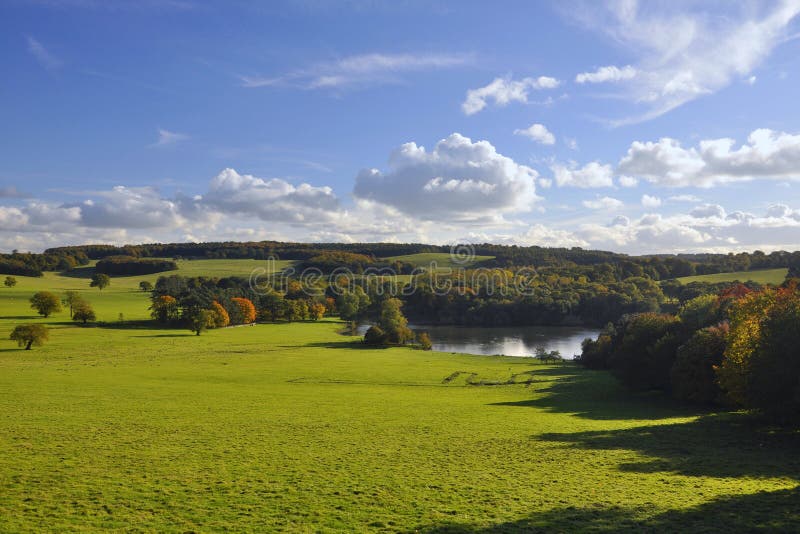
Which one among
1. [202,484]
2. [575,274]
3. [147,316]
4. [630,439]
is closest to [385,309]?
[147,316]

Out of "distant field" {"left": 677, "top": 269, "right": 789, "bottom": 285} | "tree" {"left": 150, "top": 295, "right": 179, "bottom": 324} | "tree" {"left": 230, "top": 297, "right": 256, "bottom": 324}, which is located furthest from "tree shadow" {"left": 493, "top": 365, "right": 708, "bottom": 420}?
"distant field" {"left": 677, "top": 269, "right": 789, "bottom": 285}

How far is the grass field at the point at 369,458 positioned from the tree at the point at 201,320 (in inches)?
1744

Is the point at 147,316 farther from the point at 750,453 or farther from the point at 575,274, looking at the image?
the point at 575,274

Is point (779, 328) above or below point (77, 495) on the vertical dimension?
above

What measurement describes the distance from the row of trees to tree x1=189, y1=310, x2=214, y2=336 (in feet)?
215

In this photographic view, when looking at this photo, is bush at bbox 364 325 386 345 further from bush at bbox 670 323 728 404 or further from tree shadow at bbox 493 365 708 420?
bush at bbox 670 323 728 404

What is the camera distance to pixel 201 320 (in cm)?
9244

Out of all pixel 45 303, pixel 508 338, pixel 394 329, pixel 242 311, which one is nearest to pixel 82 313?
pixel 45 303

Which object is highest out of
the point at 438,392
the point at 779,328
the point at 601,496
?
the point at 779,328

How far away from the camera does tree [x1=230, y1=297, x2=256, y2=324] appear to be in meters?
111

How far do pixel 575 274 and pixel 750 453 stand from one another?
172m

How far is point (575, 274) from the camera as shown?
188125 millimetres

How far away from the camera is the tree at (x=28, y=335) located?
205 feet

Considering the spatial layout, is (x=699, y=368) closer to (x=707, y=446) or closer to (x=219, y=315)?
(x=707, y=446)
